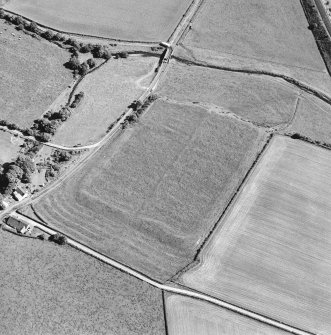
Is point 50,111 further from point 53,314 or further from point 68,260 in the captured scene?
point 53,314

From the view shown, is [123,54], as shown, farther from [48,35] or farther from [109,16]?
[48,35]

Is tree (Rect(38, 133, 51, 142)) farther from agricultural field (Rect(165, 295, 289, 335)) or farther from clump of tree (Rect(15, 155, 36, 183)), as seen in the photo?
agricultural field (Rect(165, 295, 289, 335))

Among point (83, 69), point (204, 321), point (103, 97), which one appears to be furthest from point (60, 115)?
point (204, 321)

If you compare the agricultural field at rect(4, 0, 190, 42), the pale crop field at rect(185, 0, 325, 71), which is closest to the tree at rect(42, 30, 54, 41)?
the agricultural field at rect(4, 0, 190, 42)

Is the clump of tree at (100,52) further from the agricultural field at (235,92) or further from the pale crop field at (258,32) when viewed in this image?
the pale crop field at (258,32)

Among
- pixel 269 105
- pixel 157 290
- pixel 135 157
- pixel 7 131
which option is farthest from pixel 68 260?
pixel 269 105
